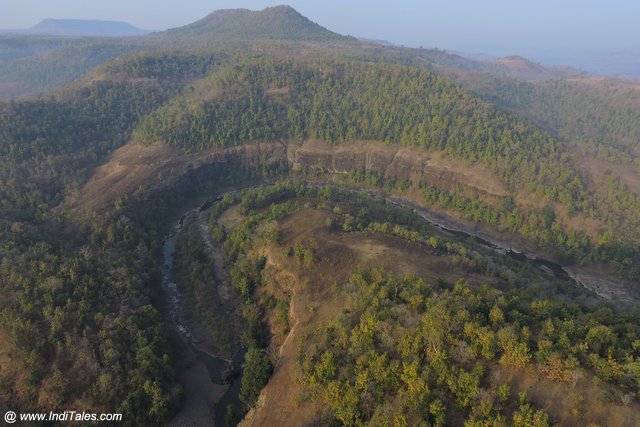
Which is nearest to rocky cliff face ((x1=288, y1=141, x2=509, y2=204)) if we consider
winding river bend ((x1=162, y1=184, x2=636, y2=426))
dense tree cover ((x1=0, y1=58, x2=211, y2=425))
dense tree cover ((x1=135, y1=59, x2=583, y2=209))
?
dense tree cover ((x1=135, y1=59, x2=583, y2=209))

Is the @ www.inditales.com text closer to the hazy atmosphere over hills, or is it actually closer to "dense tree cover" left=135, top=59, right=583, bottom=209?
the hazy atmosphere over hills

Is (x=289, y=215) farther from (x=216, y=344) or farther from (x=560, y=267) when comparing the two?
(x=560, y=267)

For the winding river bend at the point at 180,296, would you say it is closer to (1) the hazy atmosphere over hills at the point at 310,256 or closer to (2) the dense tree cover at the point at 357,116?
(1) the hazy atmosphere over hills at the point at 310,256

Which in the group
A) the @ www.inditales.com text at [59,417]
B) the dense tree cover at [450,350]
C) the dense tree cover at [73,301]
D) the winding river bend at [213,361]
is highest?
the dense tree cover at [450,350]

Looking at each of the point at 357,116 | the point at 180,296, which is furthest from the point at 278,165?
the point at 180,296

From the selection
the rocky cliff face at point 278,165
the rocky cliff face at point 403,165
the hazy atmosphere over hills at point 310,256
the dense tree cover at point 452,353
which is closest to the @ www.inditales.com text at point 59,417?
the hazy atmosphere over hills at point 310,256

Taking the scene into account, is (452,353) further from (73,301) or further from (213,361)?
(73,301)

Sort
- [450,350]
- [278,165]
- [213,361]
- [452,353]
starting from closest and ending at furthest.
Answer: [452,353] < [450,350] < [213,361] < [278,165]
